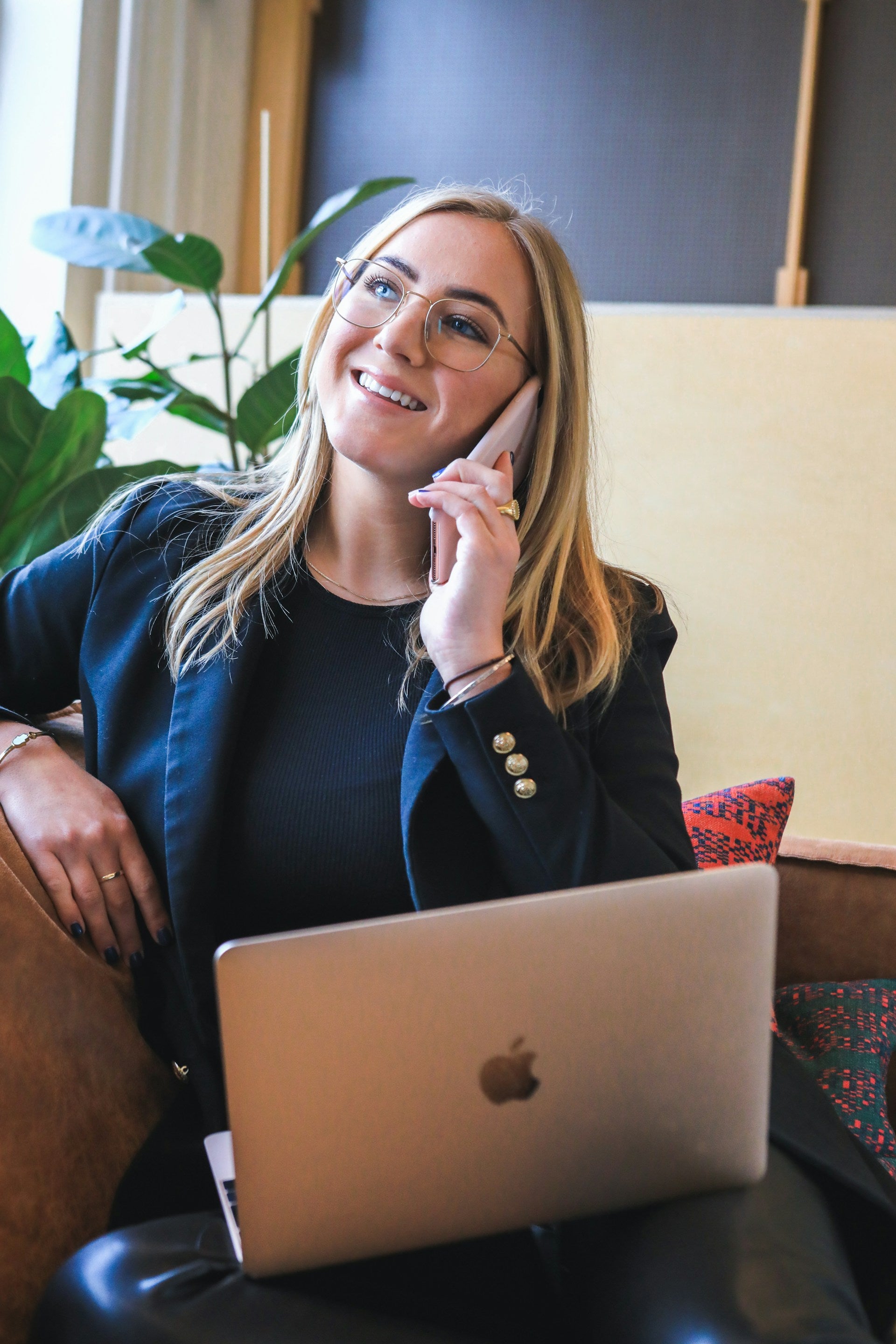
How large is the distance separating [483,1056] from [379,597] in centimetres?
69

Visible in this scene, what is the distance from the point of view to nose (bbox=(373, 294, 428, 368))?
4.07 ft

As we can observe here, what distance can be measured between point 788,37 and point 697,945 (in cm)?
243

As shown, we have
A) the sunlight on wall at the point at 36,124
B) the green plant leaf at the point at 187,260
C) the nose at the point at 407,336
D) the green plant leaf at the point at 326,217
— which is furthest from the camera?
the sunlight on wall at the point at 36,124

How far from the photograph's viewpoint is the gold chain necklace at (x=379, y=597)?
1300 millimetres

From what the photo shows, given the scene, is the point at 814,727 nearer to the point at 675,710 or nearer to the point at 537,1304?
the point at 675,710

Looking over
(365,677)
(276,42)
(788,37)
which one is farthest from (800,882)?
(276,42)

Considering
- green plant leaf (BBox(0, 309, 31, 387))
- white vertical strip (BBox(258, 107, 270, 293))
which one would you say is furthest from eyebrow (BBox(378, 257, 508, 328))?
white vertical strip (BBox(258, 107, 270, 293))

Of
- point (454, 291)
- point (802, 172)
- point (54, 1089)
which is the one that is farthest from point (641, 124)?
point (54, 1089)

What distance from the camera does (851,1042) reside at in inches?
49.9

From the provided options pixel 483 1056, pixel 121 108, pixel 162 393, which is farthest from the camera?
pixel 121 108

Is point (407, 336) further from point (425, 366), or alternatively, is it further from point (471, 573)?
point (471, 573)

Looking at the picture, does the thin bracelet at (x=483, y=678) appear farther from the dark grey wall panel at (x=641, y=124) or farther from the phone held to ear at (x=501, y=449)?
the dark grey wall panel at (x=641, y=124)

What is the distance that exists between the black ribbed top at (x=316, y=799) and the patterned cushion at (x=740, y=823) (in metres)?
0.39

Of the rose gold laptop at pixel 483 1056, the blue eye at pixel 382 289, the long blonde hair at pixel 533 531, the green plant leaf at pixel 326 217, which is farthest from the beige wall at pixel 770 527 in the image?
the rose gold laptop at pixel 483 1056
